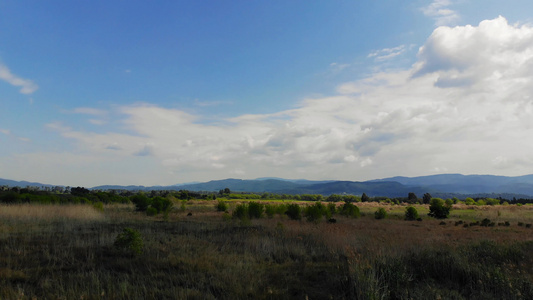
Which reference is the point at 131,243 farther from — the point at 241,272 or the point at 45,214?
the point at 45,214

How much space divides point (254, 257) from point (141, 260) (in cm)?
330

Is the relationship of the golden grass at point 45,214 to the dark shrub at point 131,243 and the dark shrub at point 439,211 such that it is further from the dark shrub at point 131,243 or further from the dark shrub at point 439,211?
the dark shrub at point 439,211

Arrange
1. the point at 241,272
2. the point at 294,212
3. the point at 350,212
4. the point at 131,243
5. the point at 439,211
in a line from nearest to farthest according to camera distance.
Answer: the point at 241,272 < the point at 131,243 < the point at 294,212 < the point at 350,212 < the point at 439,211

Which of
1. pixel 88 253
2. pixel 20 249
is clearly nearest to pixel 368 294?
pixel 88 253

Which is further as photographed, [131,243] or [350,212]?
[350,212]

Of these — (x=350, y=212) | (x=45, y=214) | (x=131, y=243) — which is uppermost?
(x=131, y=243)

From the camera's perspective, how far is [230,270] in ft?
22.4

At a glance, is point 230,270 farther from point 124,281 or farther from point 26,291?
point 26,291

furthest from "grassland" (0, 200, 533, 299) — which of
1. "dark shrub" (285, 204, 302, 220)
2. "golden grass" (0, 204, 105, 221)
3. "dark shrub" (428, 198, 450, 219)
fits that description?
"dark shrub" (428, 198, 450, 219)

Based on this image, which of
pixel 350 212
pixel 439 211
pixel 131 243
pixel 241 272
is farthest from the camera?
pixel 439 211

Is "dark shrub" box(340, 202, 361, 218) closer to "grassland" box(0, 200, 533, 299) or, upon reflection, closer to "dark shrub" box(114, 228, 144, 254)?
"grassland" box(0, 200, 533, 299)

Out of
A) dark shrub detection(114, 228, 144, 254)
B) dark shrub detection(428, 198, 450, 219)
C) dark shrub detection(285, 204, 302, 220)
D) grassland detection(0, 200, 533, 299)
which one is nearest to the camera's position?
grassland detection(0, 200, 533, 299)

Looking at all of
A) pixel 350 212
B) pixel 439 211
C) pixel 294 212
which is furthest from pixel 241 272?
pixel 439 211

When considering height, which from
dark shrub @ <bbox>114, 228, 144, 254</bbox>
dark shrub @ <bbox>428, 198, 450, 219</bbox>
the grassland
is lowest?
dark shrub @ <bbox>428, 198, 450, 219</bbox>
